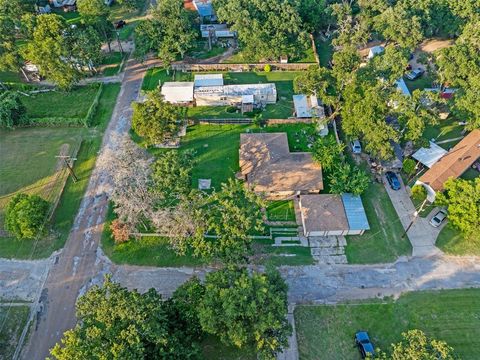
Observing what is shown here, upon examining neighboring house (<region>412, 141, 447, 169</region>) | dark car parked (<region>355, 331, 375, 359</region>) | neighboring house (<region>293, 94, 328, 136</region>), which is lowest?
dark car parked (<region>355, 331, 375, 359</region>)

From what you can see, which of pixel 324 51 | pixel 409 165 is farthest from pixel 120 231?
pixel 324 51

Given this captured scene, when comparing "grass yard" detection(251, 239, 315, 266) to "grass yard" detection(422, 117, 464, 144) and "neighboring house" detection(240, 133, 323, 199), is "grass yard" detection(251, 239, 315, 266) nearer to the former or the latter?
"neighboring house" detection(240, 133, 323, 199)

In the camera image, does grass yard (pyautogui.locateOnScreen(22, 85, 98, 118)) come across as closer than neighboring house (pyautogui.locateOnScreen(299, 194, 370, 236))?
No

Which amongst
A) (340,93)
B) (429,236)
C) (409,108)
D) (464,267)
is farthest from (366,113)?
(464,267)

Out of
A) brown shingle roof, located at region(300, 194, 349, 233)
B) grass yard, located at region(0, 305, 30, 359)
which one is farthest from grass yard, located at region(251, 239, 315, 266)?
grass yard, located at region(0, 305, 30, 359)

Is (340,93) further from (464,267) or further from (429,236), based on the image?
(464,267)

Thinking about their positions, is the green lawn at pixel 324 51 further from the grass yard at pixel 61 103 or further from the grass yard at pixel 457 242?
the grass yard at pixel 61 103

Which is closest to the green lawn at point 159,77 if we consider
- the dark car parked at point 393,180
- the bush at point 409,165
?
the dark car parked at point 393,180

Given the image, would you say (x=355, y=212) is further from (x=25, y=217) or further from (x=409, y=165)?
(x=25, y=217)
